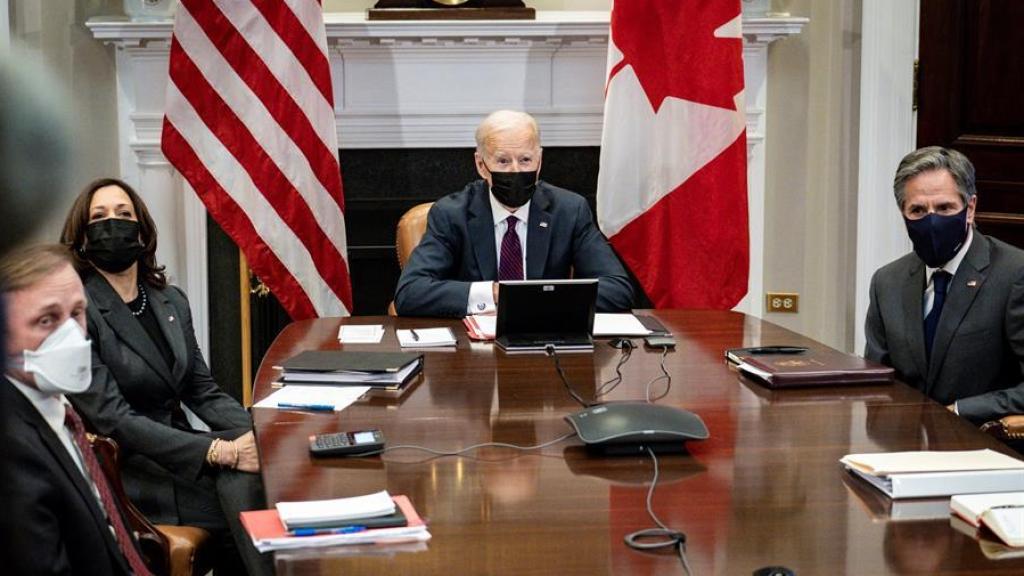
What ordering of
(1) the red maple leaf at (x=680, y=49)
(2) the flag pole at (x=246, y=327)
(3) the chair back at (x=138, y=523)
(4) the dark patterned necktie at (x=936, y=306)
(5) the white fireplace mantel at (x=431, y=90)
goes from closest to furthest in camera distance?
(3) the chair back at (x=138, y=523)
(4) the dark patterned necktie at (x=936, y=306)
(1) the red maple leaf at (x=680, y=49)
(5) the white fireplace mantel at (x=431, y=90)
(2) the flag pole at (x=246, y=327)

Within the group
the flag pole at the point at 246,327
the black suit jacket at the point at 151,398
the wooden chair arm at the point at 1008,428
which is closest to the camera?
the wooden chair arm at the point at 1008,428

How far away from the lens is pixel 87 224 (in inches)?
104

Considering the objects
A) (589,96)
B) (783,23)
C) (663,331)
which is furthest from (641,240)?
(663,331)

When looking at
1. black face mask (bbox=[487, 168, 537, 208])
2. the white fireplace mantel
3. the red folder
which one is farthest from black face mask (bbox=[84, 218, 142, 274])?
the white fireplace mantel

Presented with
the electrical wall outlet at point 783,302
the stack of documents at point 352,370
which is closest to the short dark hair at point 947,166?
the stack of documents at point 352,370

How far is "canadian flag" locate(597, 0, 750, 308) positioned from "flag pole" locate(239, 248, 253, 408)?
1.36 m

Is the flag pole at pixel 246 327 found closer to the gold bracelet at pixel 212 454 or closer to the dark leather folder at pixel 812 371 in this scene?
the gold bracelet at pixel 212 454

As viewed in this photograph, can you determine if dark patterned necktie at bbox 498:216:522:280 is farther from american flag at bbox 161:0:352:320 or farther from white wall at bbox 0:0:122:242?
white wall at bbox 0:0:122:242

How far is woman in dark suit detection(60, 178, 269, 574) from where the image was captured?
97.7 inches

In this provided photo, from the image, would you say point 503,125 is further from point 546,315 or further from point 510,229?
point 546,315

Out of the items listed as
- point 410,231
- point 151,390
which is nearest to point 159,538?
point 151,390

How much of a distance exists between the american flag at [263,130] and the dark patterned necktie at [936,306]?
2.04m

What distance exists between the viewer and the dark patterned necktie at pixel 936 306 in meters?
2.61

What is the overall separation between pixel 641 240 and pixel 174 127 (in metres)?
1.60
